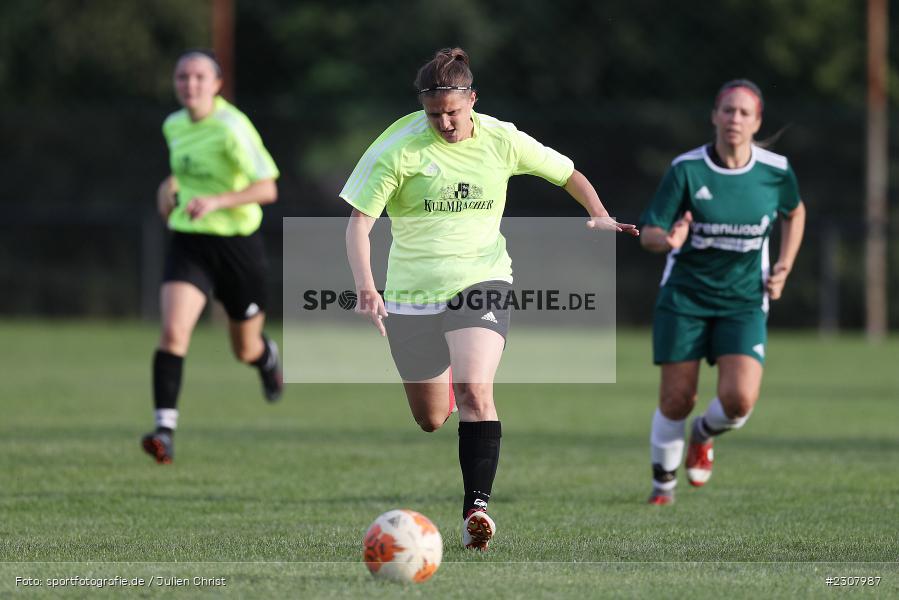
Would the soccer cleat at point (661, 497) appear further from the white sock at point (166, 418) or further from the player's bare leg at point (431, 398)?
the white sock at point (166, 418)

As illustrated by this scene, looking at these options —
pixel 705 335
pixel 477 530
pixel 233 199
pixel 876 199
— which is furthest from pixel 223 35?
pixel 477 530

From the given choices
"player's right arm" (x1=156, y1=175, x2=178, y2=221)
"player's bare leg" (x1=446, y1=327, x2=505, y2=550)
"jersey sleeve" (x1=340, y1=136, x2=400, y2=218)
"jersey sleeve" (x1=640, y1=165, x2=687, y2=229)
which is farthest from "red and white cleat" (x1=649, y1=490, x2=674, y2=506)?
"player's right arm" (x1=156, y1=175, x2=178, y2=221)

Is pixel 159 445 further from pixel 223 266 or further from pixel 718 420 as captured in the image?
pixel 718 420

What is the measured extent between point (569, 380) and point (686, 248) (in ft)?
32.4

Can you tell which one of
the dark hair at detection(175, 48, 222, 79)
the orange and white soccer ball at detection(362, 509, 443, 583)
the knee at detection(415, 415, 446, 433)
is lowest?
the orange and white soccer ball at detection(362, 509, 443, 583)

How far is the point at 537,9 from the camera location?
32.1 meters

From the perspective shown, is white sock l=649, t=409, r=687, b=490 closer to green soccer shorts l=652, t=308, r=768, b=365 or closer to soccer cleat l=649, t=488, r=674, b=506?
soccer cleat l=649, t=488, r=674, b=506

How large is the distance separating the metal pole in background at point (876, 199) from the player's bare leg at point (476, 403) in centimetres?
1926

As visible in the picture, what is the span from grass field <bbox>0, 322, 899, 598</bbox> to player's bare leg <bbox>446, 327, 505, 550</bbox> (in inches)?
11.2

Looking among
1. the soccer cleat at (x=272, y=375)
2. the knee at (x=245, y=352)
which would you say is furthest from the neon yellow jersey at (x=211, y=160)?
the soccer cleat at (x=272, y=375)

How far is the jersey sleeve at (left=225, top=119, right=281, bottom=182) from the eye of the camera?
31.0 ft

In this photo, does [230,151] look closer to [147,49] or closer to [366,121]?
[366,121]

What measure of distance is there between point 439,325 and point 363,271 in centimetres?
53

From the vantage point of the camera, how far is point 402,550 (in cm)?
524
